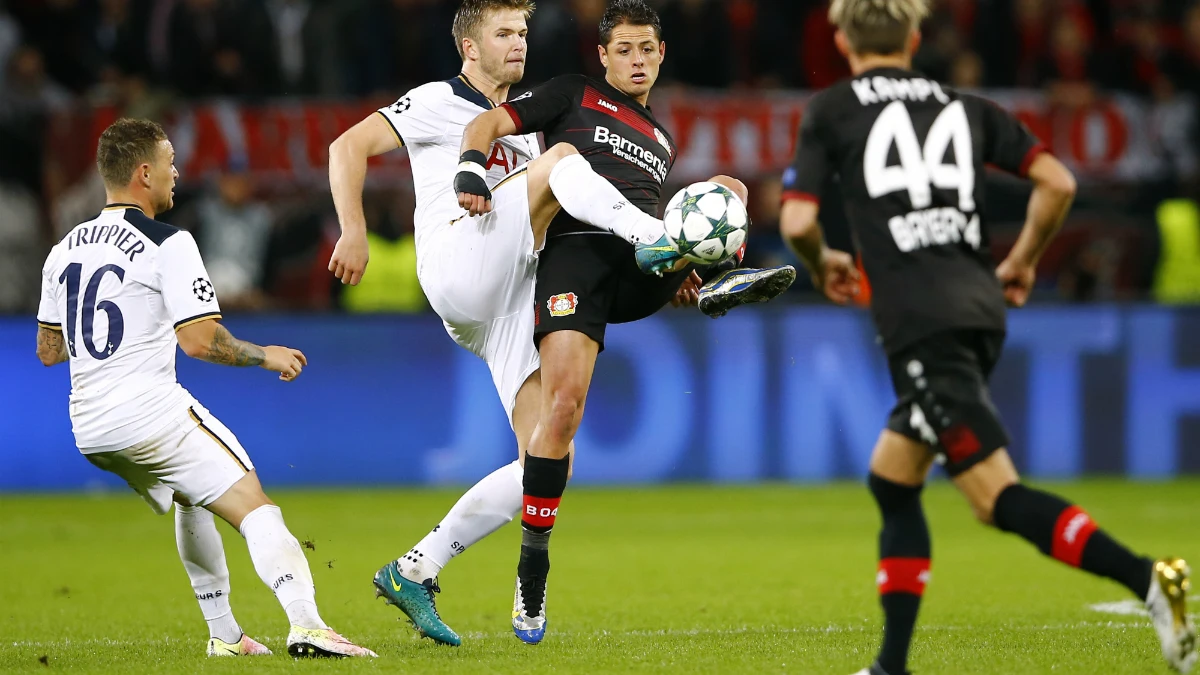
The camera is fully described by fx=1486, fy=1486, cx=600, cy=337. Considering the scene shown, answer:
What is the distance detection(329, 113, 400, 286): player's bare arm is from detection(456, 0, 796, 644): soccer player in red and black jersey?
51 centimetres

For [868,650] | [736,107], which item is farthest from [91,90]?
[868,650]

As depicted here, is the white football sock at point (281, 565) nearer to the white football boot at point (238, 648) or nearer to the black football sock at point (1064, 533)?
the white football boot at point (238, 648)

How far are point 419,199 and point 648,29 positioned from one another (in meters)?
1.09

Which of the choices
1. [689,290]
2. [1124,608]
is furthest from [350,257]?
[1124,608]

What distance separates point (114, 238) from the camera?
16.1ft

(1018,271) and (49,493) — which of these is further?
(49,493)

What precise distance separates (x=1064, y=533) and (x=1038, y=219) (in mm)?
855

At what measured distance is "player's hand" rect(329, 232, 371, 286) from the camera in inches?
204

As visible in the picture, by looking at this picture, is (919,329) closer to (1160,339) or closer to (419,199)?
(419,199)

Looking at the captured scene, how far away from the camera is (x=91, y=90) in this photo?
44.5ft

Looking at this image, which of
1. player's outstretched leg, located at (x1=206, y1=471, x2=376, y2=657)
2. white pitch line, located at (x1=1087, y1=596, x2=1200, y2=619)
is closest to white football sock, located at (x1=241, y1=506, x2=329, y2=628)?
player's outstretched leg, located at (x1=206, y1=471, x2=376, y2=657)

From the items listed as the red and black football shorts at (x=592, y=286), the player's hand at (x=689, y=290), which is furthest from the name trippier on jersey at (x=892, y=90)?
the player's hand at (x=689, y=290)

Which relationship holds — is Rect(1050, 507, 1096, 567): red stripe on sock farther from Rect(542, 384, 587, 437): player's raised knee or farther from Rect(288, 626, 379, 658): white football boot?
Rect(288, 626, 379, 658): white football boot

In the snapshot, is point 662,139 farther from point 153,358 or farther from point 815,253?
point 153,358
